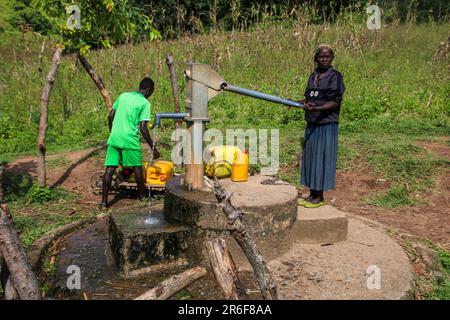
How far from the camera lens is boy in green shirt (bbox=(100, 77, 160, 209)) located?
4.82 metres

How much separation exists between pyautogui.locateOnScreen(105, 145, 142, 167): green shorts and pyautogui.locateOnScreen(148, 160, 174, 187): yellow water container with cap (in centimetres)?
20

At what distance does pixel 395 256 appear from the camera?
3.58 metres

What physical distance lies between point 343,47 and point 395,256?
723 centimetres

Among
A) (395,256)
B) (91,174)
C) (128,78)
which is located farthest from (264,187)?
(128,78)

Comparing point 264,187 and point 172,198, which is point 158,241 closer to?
point 172,198

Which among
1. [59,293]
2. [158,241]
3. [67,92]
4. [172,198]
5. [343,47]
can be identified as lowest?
[59,293]

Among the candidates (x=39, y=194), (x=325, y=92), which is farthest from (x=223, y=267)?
(x=39, y=194)

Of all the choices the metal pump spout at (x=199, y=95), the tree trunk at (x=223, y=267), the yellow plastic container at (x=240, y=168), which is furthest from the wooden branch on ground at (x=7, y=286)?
the yellow plastic container at (x=240, y=168)

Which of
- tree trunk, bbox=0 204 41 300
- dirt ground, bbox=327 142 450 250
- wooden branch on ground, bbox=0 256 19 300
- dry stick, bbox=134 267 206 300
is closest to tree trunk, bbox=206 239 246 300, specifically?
dry stick, bbox=134 267 206 300

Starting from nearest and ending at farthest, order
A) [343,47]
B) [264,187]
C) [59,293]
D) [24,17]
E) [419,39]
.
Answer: [59,293]
[264,187]
[343,47]
[419,39]
[24,17]

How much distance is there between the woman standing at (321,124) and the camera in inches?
146

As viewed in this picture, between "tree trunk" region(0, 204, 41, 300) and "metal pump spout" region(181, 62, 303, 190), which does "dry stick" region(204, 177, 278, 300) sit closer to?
"metal pump spout" region(181, 62, 303, 190)

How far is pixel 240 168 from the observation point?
3.89 metres

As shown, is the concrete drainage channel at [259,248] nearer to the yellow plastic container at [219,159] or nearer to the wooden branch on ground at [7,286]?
the yellow plastic container at [219,159]
